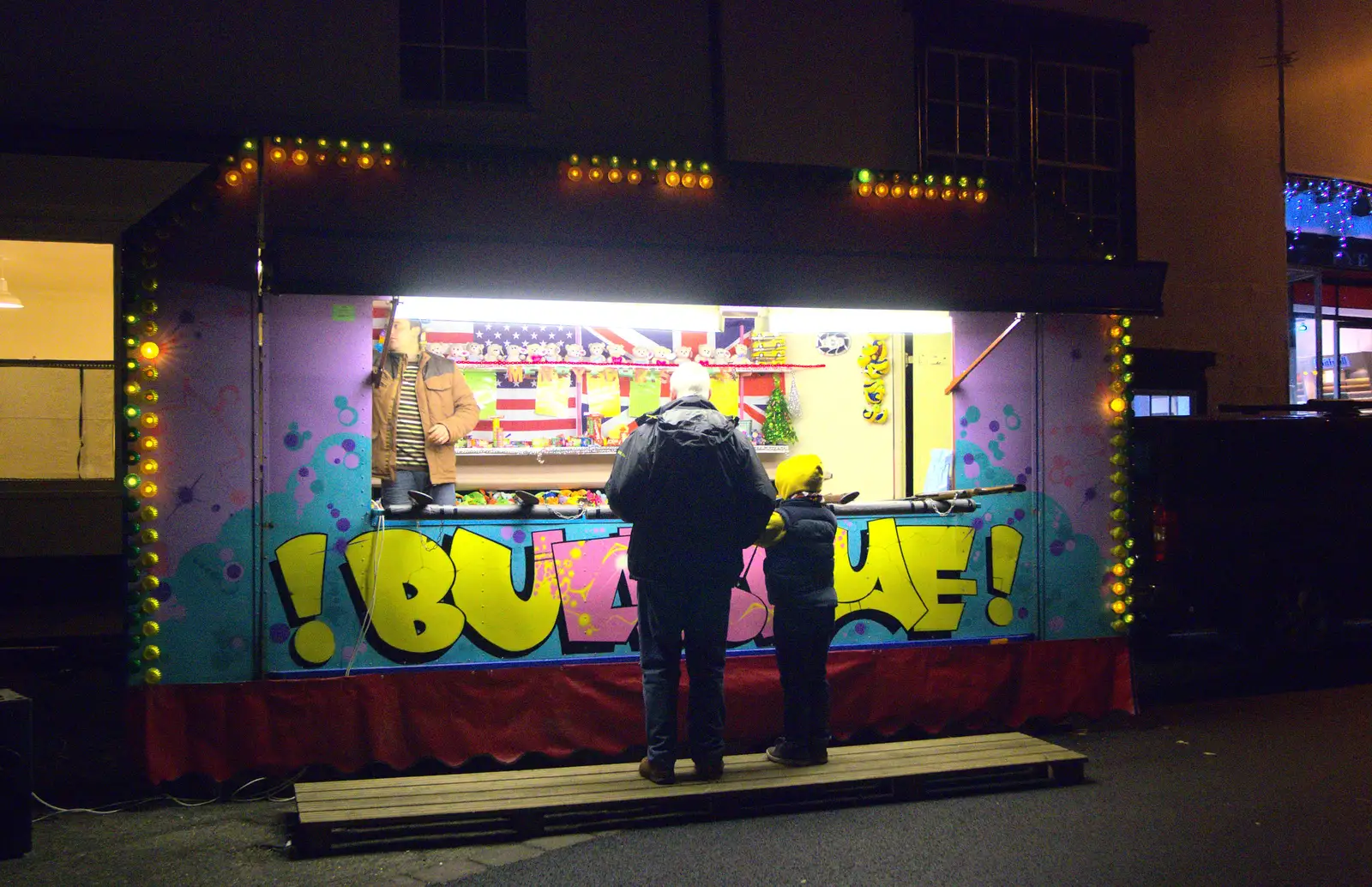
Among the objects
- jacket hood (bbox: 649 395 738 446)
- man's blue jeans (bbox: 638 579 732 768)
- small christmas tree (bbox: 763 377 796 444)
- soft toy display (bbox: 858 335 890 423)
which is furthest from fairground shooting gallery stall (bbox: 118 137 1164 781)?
small christmas tree (bbox: 763 377 796 444)

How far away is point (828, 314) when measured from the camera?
9.34 m

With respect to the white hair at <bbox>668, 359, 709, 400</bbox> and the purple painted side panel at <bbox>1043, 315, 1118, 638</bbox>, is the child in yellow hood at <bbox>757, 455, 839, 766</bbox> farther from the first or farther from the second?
the purple painted side panel at <bbox>1043, 315, 1118, 638</bbox>

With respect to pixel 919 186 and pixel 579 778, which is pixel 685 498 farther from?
pixel 919 186

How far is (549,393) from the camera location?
10.6 meters

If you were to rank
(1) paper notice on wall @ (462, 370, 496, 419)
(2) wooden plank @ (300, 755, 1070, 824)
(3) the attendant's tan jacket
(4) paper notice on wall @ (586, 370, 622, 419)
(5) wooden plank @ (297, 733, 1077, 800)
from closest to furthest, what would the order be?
(2) wooden plank @ (300, 755, 1070, 824) < (5) wooden plank @ (297, 733, 1077, 800) < (3) the attendant's tan jacket < (1) paper notice on wall @ (462, 370, 496, 419) < (4) paper notice on wall @ (586, 370, 622, 419)

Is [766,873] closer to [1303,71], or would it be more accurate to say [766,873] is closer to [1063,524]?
[1063,524]

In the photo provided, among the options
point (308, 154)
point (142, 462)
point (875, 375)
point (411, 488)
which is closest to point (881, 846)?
point (411, 488)

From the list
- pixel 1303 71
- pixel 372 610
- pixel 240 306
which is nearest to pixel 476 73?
pixel 240 306

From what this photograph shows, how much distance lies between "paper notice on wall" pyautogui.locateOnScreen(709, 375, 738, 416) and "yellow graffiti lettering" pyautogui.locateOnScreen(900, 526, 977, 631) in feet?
10.4

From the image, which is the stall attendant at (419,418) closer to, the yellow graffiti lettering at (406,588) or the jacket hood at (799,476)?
the yellow graffiti lettering at (406,588)

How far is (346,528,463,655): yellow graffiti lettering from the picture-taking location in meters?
6.87

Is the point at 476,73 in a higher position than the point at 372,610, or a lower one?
higher

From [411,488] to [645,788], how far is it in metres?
3.26

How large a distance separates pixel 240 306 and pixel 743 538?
341cm
